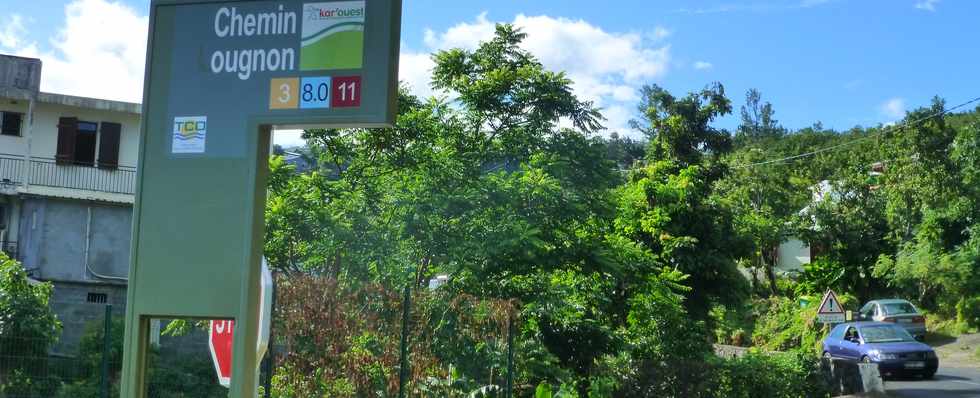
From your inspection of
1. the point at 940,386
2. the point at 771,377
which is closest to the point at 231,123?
the point at 771,377

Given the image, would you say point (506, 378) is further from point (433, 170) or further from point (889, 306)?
point (889, 306)

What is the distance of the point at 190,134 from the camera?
28.1ft

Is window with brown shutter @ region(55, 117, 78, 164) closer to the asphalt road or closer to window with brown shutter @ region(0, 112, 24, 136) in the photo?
window with brown shutter @ region(0, 112, 24, 136)

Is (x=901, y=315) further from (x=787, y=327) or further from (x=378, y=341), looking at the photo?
(x=378, y=341)

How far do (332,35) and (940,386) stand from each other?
18854 mm

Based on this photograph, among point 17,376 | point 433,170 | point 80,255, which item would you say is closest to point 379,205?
point 433,170

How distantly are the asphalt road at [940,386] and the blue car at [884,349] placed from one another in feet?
1.05

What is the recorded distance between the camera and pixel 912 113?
3862cm

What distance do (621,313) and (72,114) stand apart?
19.2 m

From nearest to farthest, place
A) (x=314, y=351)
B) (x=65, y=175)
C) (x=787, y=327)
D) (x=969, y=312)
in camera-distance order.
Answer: (x=314, y=351)
(x=65, y=175)
(x=969, y=312)
(x=787, y=327)

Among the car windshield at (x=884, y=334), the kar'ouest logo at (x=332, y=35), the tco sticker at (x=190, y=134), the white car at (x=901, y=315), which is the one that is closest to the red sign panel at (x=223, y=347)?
the tco sticker at (x=190, y=134)

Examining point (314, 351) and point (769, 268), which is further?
point (769, 268)

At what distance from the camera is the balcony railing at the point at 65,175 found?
27.6 meters

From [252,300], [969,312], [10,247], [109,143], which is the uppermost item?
[109,143]
